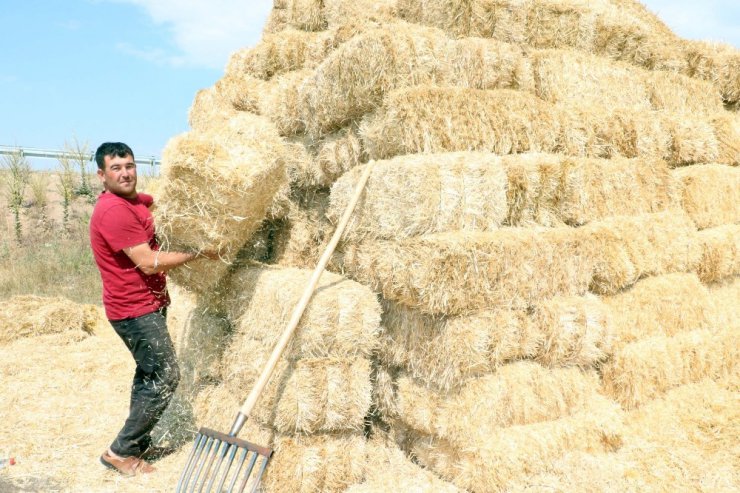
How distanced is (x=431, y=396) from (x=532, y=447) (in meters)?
0.79

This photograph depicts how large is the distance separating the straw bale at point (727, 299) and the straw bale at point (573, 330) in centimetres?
190

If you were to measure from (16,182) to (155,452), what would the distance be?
13.7 meters

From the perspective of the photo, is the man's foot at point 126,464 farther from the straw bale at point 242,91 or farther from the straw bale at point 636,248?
the straw bale at point 636,248

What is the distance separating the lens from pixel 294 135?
19.9ft

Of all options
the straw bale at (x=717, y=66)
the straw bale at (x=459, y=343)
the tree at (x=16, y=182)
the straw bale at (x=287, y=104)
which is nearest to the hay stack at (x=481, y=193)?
the straw bale at (x=459, y=343)

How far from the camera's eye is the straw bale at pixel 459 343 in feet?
13.3

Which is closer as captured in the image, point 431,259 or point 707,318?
point 431,259

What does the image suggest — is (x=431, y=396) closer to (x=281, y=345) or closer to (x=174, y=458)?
(x=281, y=345)

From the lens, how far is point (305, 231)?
5.91 m

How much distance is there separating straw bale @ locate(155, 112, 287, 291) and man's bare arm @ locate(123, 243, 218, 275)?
0.11 m

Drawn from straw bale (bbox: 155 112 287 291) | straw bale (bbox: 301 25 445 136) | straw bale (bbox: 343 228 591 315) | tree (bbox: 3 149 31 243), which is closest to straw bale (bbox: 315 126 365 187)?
straw bale (bbox: 301 25 445 136)

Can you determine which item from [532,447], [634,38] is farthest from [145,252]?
[634,38]

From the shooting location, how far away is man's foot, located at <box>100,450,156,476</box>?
4.62 meters

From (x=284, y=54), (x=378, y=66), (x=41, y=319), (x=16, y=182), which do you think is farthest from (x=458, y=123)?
(x=16, y=182)
